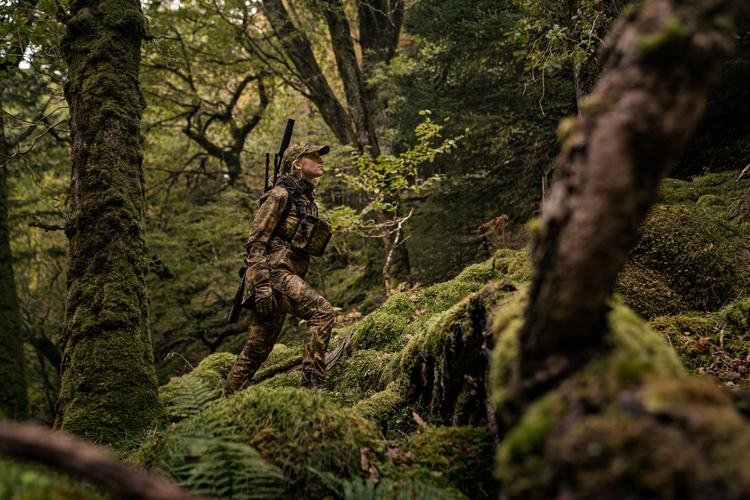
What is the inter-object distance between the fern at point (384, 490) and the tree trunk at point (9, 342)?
8.82 metres

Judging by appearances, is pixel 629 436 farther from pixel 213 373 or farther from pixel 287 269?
pixel 213 373

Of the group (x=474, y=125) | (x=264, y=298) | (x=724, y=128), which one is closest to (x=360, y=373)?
(x=264, y=298)

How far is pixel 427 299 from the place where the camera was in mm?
6859

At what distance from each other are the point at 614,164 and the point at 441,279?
9227 millimetres

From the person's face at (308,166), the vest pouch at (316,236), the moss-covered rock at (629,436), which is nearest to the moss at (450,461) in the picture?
the moss-covered rock at (629,436)

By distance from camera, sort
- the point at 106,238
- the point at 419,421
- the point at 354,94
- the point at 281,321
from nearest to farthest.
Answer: the point at 419,421, the point at 106,238, the point at 281,321, the point at 354,94

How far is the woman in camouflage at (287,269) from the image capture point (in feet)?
14.9

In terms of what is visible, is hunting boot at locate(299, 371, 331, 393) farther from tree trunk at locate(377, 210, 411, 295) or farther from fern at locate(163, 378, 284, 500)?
tree trunk at locate(377, 210, 411, 295)

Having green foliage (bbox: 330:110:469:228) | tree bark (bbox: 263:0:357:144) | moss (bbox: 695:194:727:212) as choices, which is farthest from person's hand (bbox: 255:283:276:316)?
tree bark (bbox: 263:0:357:144)

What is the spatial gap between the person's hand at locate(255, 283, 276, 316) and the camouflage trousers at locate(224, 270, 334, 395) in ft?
0.44

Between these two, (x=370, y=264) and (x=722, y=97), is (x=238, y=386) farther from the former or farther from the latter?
(x=722, y=97)

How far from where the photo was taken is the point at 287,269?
4.87 meters

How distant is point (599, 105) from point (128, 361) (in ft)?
16.4

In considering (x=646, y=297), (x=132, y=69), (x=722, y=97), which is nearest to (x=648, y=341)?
(x=646, y=297)
